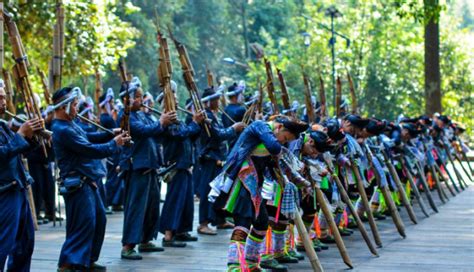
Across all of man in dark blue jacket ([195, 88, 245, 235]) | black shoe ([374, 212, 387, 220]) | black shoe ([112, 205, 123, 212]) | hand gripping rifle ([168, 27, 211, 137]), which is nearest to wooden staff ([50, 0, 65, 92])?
hand gripping rifle ([168, 27, 211, 137])

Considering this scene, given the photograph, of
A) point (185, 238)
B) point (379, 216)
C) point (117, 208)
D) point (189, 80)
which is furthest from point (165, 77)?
point (117, 208)

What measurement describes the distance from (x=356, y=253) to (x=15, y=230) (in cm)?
454

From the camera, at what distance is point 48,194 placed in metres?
14.4

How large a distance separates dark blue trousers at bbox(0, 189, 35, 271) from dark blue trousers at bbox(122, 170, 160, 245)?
7.27ft

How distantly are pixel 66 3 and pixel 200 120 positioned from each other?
8.04 m

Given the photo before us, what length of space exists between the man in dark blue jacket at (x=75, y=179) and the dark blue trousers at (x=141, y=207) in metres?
1.27

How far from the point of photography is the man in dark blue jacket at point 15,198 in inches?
313

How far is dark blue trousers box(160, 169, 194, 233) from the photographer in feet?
38.2

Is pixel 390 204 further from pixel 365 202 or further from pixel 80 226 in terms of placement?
pixel 80 226

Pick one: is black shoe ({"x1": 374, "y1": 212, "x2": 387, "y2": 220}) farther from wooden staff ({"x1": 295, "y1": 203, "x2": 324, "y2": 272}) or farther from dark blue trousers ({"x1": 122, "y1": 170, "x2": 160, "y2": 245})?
wooden staff ({"x1": 295, "y1": 203, "x2": 324, "y2": 272})

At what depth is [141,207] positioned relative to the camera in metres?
10.7

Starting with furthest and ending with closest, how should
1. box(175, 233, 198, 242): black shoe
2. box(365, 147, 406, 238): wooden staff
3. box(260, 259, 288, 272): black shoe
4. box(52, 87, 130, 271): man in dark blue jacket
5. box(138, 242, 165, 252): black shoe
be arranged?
box(365, 147, 406, 238): wooden staff
box(175, 233, 198, 242): black shoe
box(138, 242, 165, 252): black shoe
box(260, 259, 288, 272): black shoe
box(52, 87, 130, 271): man in dark blue jacket

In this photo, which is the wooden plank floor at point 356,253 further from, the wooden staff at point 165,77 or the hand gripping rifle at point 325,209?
the wooden staff at point 165,77

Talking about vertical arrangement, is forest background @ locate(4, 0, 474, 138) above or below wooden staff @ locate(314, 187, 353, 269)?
above
